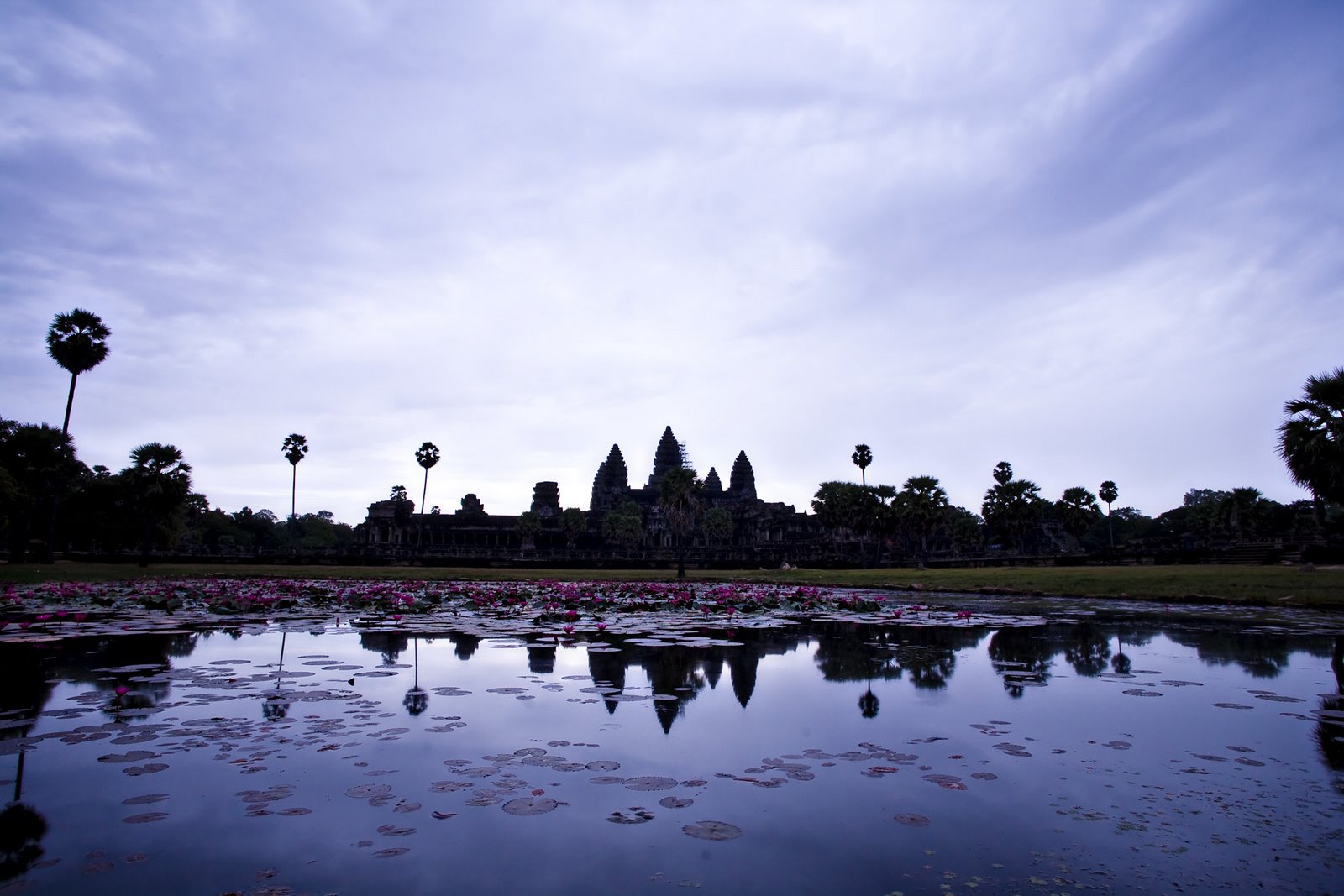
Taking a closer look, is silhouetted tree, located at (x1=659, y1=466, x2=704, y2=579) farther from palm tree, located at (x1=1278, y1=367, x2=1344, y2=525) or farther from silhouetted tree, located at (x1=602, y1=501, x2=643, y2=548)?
silhouetted tree, located at (x1=602, y1=501, x2=643, y2=548)

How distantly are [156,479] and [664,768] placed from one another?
5380 centimetres

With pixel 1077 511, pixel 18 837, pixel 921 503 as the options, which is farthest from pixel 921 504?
pixel 18 837

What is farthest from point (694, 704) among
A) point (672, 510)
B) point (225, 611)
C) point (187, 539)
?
point (187, 539)

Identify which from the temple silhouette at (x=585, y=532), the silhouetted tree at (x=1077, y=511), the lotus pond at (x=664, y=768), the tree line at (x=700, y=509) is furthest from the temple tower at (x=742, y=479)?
the lotus pond at (x=664, y=768)

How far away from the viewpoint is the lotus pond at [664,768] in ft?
12.9

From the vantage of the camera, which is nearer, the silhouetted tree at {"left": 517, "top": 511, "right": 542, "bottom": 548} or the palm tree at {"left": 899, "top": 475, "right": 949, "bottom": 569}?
the palm tree at {"left": 899, "top": 475, "right": 949, "bottom": 569}

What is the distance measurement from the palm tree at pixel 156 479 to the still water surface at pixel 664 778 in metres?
45.0

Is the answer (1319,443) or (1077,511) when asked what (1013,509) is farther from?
(1319,443)

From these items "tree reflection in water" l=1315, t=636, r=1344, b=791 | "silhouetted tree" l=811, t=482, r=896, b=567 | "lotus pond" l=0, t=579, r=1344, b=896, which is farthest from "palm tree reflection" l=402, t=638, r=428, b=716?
"silhouetted tree" l=811, t=482, r=896, b=567

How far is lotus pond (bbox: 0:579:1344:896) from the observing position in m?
3.93

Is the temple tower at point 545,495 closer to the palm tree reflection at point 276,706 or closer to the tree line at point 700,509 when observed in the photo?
the tree line at point 700,509

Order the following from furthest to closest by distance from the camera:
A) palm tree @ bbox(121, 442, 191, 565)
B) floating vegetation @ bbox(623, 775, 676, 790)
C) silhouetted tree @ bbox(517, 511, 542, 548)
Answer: silhouetted tree @ bbox(517, 511, 542, 548) < palm tree @ bbox(121, 442, 191, 565) < floating vegetation @ bbox(623, 775, 676, 790)

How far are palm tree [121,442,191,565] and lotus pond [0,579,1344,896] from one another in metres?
42.3

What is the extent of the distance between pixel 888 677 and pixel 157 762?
7714mm
